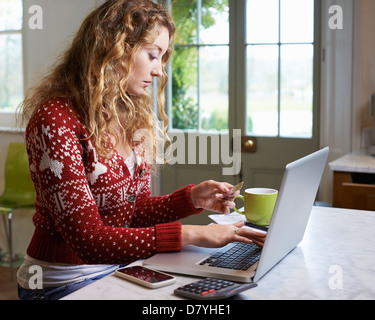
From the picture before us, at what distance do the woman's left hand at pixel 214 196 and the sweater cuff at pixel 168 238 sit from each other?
0.85 feet

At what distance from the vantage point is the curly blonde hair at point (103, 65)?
4.46ft

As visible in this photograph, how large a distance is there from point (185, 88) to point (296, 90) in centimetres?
74

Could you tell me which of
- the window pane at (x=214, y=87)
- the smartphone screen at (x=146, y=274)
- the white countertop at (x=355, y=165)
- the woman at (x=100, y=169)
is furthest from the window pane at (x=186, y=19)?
the smartphone screen at (x=146, y=274)

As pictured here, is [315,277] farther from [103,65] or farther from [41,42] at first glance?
[41,42]

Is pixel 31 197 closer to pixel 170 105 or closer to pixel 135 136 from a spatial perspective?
pixel 170 105

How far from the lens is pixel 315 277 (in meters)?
1.05

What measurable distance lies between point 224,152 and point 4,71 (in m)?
1.77

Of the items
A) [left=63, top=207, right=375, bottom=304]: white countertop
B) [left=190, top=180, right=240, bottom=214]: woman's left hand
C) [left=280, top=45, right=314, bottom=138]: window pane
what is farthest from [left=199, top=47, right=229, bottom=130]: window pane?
[left=63, top=207, right=375, bottom=304]: white countertop

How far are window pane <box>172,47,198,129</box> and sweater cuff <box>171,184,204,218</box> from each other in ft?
6.31

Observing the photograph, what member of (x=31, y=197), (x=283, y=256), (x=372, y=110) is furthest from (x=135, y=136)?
(x=31, y=197)

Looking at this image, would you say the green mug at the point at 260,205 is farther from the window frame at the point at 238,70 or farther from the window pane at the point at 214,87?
the window pane at the point at 214,87

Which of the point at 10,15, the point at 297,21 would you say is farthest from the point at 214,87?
the point at 10,15

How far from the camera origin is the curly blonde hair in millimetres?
1360

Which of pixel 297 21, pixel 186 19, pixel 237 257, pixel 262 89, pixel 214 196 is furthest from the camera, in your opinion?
pixel 186 19
